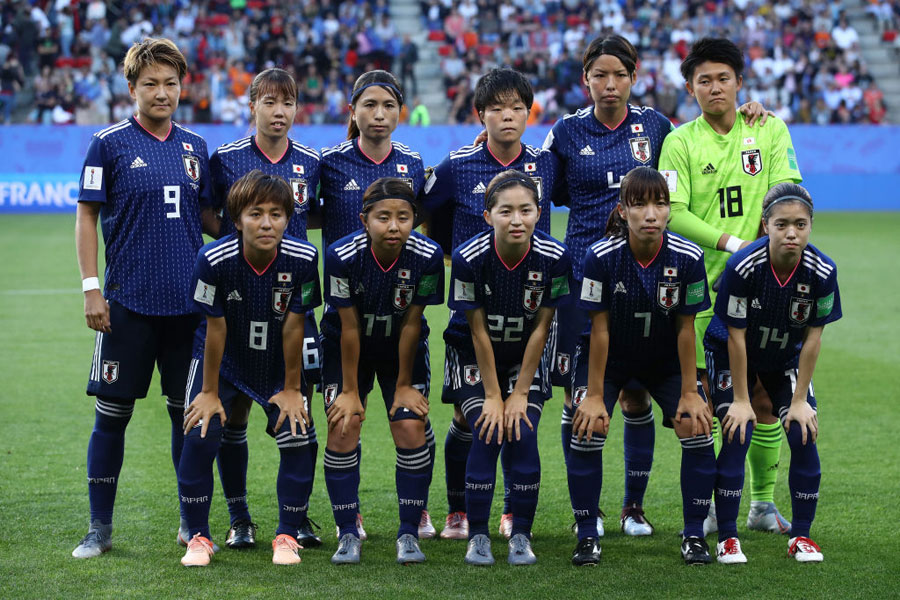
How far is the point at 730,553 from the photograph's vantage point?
4488 mm

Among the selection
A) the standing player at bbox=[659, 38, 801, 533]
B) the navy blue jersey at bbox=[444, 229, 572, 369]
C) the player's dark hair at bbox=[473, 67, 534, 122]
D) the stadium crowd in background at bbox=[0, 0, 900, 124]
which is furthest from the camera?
the stadium crowd in background at bbox=[0, 0, 900, 124]

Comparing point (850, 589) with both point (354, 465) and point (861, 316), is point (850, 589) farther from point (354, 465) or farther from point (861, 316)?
point (861, 316)

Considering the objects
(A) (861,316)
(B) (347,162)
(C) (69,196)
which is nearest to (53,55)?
(C) (69,196)

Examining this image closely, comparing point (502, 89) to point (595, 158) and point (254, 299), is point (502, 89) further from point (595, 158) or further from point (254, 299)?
point (254, 299)

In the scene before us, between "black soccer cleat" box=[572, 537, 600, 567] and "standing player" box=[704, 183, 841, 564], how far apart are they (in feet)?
1.68

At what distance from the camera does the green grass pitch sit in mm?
4199

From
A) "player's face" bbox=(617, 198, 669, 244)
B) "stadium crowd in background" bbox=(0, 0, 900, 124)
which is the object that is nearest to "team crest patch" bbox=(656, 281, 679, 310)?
"player's face" bbox=(617, 198, 669, 244)

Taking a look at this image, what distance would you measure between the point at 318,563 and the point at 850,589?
2121 millimetres

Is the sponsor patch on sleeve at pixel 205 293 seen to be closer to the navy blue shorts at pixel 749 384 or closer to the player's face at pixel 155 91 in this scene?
the player's face at pixel 155 91

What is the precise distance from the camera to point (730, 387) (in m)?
4.63

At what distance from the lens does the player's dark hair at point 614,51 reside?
4.97 metres

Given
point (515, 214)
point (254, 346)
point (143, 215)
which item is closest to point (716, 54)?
point (515, 214)

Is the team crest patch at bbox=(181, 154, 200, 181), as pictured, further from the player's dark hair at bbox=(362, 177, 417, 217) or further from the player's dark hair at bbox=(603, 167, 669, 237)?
the player's dark hair at bbox=(603, 167, 669, 237)

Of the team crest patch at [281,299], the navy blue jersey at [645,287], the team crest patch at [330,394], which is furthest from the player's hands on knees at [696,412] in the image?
the team crest patch at [281,299]
